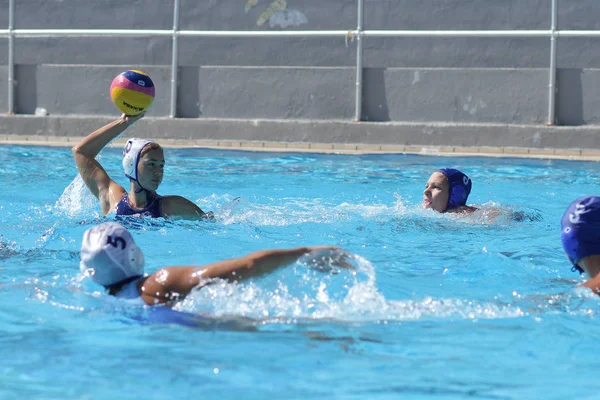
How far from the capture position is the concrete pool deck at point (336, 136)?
458 inches

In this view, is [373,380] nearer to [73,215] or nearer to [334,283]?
[334,283]

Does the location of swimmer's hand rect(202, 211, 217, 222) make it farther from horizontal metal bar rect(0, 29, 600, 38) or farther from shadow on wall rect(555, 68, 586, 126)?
shadow on wall rect(555, 68, 586, 126)

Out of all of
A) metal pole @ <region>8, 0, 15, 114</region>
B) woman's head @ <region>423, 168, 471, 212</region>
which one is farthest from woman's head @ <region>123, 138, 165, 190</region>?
metal pole @ <region>8, 0, 15, 114</region>

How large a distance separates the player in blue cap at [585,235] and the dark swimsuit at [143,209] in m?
3.19

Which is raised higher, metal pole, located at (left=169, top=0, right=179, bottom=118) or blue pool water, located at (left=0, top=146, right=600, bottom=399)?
metal pole, located at (left=169, top=0, right=179, bottom=118)

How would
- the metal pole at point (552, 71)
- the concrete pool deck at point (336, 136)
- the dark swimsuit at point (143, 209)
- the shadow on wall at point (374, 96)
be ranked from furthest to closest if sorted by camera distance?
the shadow on wall at point (374, 96) → the metal pole at point (552, 71) → the concrete pool deck at point (336, 136) → the dark swimsuit at point (143, 209)

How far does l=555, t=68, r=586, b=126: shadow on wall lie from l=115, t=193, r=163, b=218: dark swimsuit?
7.56 meters

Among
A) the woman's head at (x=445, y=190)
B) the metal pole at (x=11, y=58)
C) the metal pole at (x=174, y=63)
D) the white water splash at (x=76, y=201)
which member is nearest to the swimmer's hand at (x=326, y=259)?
the woman's head at (x=445, y=190)

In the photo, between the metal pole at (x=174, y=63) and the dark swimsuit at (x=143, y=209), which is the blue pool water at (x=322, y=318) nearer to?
the dark swimsuit at (x=143, y=209)

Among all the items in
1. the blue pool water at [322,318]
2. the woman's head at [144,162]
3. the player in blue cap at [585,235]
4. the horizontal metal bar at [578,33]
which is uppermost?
the horizontal metal bar at [578,33]

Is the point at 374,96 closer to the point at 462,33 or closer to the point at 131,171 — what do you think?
the point at 462,33

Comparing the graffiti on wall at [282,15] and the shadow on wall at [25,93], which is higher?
the graffiti on wall at [282,15]

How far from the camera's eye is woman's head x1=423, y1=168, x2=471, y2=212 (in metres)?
7.00

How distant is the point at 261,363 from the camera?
373 centimetres
